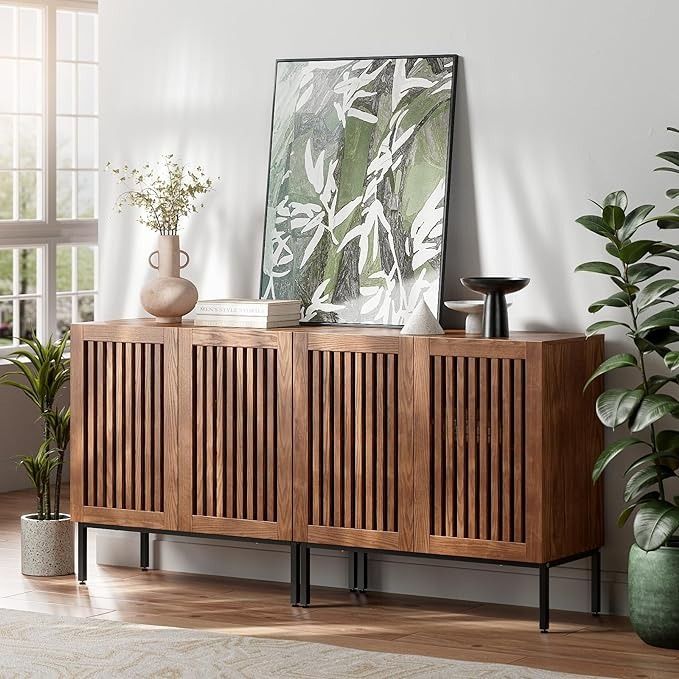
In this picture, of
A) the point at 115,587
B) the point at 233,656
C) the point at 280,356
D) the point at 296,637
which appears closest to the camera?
the point at 233,656

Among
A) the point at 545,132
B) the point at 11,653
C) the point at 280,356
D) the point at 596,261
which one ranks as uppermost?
the point at 545,132

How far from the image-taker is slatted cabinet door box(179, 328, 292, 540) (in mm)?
5234

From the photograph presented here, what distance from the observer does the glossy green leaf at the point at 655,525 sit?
451 cm

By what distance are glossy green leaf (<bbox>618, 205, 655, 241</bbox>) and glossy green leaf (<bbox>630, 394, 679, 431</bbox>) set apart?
0.52 metres

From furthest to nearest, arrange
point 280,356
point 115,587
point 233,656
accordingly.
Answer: point 115,587 → point 280,356 → point 233,656

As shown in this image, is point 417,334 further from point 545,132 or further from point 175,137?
point 175,137

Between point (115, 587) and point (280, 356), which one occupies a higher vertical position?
point (280, 356)

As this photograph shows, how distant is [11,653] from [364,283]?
1842mm

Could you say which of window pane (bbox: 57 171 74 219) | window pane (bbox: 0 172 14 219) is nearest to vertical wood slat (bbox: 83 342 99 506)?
window pane (bbox: 57 171 74 219)

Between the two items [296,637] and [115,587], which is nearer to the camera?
[296,637]

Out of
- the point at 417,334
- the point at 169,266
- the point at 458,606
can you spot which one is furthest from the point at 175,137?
the point at 458,606

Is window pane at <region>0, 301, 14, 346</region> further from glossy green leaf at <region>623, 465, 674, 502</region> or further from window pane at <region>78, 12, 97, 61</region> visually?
glossy green leaf at <region>623, 465, 674, 502</region>

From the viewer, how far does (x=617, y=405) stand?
4.62 metres

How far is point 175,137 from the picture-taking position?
19.5 feet
